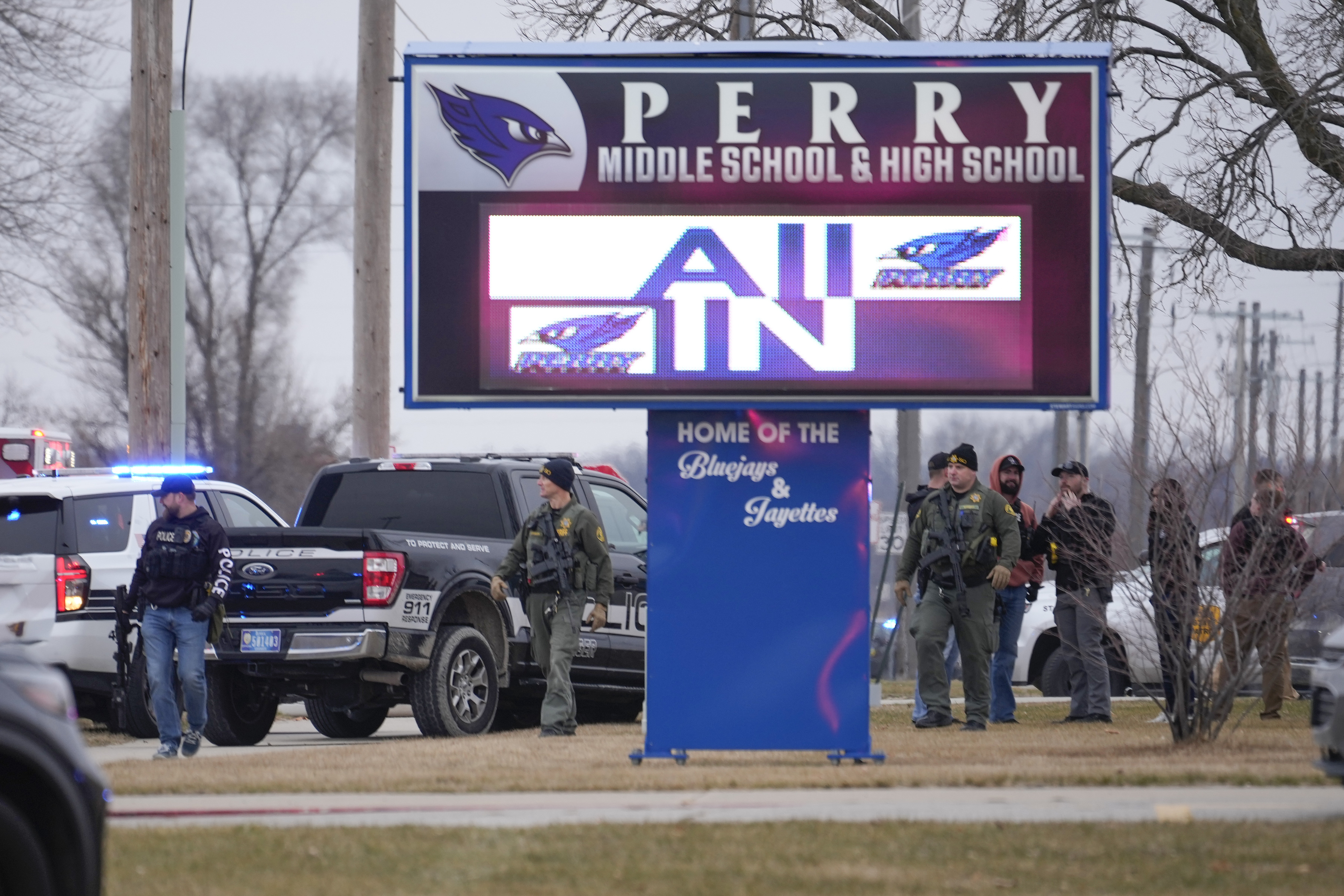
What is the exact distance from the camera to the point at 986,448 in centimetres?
5759

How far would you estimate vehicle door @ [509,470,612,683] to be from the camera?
14.3 meters

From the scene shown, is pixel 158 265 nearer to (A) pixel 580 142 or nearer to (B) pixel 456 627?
(B) pixel 456 627

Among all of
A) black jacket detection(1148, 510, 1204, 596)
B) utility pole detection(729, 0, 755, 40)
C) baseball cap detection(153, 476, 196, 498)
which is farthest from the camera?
utility pole detection(729, 0, 755, 40)

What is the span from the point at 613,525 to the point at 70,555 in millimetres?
4115

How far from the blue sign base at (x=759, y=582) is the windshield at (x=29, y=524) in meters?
5.80

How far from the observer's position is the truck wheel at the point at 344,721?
15.2 meters

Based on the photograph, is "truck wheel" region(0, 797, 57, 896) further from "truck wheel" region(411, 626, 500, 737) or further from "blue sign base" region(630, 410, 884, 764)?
"truck wheel" region(411, 626, 500, 737)

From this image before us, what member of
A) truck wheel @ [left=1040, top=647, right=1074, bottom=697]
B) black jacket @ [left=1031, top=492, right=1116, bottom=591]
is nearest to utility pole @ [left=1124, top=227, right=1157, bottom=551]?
black jacket @ [left=1031, top=492, right=1116, bottom=591]

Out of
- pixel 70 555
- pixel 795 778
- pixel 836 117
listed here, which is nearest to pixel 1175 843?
pixel 795 778

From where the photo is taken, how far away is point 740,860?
23.5ft

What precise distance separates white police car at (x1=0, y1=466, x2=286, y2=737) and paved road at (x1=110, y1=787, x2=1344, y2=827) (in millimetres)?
4662

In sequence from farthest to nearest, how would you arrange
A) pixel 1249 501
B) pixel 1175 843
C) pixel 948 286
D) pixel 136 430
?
pixel 136 430 → pixel 1249 501 → pixel 948 286 → pixel 1175 843

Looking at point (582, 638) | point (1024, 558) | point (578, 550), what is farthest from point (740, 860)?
point (1024, 558)

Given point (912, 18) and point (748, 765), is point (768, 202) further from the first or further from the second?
point (912, 18)
